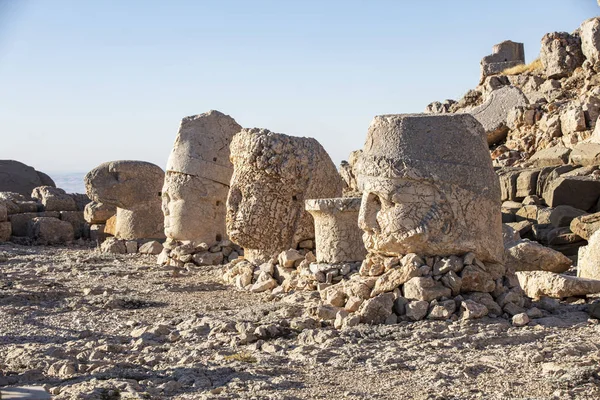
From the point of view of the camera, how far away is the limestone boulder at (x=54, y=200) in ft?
60.2

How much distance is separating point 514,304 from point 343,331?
1481 millimetres

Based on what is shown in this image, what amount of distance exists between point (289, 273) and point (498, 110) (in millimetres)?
15536

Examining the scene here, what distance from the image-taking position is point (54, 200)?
60.5ft

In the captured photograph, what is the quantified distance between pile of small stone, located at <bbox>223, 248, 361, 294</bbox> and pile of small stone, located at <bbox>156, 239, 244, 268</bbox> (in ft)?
4.61

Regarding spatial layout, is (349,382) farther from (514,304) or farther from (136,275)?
(136,275)

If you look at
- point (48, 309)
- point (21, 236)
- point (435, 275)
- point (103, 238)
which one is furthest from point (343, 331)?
point (21, 236)

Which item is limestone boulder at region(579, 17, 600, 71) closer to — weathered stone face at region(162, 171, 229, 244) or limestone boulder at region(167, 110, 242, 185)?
limestone boulder at region(167, 110, 242, 185)

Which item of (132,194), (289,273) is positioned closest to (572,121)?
(132,194)

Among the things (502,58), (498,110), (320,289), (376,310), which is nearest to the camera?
(376,310)

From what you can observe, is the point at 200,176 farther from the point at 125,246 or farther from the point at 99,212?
the point at 99,212

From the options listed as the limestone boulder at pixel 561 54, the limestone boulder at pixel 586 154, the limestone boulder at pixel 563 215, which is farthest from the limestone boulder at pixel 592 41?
the limestone boulder at pixel 563 215

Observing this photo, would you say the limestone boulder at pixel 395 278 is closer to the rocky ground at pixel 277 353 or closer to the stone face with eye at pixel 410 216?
the stone face with eye at pixel 410 216

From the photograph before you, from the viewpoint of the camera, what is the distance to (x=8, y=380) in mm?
5281

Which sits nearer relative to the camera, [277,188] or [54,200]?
[277,188]
